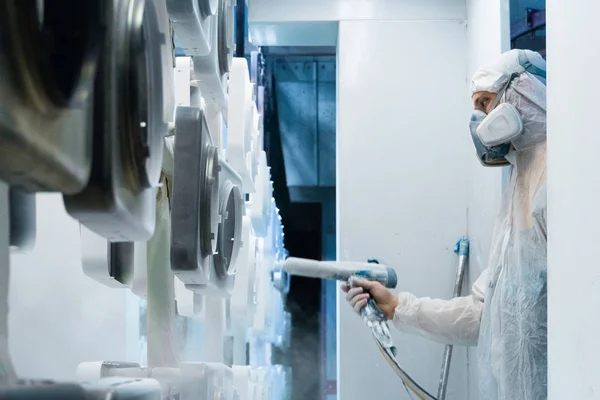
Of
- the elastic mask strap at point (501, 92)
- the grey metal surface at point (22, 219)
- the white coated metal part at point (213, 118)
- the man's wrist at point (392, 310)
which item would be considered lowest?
the man's wrist at point (392, 310)

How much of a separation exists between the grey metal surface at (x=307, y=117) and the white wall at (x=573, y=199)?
3498 millimetres

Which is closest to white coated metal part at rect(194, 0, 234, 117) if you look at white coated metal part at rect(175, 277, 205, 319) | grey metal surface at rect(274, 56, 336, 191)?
white coated metal part at rect(175, 277, 205, 319)

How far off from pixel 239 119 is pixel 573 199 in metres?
0.92

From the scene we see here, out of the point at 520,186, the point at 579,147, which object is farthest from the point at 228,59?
the point at 520,186

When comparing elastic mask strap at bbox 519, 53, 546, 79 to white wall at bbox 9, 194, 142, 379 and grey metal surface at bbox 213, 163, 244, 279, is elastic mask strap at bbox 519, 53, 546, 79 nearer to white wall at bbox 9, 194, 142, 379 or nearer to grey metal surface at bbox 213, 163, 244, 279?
grey metal surface at bbox 213, 163, 244, 279

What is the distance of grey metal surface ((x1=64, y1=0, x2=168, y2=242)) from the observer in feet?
1.97

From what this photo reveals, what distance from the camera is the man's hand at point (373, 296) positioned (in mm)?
2553

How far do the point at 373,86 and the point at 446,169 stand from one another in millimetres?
513

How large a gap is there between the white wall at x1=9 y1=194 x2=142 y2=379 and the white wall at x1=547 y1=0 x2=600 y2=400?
0.85 metres

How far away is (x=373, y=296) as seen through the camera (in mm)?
2607

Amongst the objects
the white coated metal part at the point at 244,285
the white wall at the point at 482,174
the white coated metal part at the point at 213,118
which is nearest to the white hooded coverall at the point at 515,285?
the white wall at the point at 482,174

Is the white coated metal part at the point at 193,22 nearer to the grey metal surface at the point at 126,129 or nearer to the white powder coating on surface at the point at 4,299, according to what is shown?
the grey metal surface at the point at 126,129

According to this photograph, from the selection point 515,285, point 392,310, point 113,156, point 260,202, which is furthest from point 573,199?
point 260,202

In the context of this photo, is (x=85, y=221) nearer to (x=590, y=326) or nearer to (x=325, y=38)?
(x=590, y=326)
